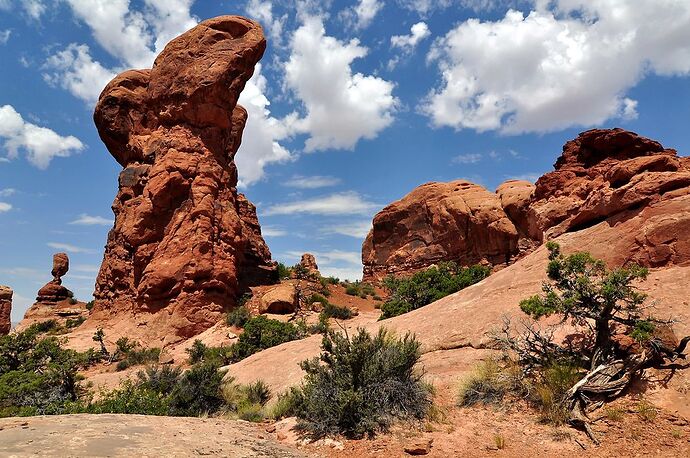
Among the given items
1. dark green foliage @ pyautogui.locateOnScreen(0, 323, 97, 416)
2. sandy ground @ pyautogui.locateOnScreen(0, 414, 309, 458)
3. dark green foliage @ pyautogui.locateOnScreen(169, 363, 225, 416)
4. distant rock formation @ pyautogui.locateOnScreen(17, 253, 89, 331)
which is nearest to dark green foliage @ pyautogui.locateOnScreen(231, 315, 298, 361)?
dark green foliage @ pyautogui.locateOnScreen(0, 323, 97, 416)

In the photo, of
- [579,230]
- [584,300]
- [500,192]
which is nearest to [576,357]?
[584,300]

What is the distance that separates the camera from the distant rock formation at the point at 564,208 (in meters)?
9.98

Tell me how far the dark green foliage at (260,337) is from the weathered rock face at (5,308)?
22664mm

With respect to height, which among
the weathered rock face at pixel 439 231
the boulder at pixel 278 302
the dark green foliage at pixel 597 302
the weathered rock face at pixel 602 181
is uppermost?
the weathered rock face at pixel 439 231

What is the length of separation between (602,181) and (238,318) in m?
17.2

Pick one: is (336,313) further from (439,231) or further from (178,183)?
(439,231)

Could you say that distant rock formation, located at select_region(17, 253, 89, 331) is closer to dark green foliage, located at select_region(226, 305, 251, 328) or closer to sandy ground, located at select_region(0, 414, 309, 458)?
dark green foliage, located at select_region(226, 305, 251, 328)

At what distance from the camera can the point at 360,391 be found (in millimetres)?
7125

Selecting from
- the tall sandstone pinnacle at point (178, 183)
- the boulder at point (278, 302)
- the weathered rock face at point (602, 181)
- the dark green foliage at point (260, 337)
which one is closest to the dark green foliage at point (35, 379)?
the tall sandstone pinnacle at point (178, 183)

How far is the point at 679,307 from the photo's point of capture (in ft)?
26.3

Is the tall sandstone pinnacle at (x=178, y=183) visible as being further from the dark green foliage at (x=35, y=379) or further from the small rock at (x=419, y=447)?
the small rock at (x=419, y=447)

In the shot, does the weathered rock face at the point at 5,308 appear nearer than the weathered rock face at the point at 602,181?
No

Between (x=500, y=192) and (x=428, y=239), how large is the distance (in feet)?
27.4

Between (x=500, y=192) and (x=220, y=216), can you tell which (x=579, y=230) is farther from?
(x=500, y=192)
